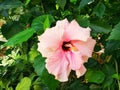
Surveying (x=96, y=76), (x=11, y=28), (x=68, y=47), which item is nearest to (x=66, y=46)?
(x=68, y=47)

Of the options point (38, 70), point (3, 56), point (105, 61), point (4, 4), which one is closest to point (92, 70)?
point (105, 61)

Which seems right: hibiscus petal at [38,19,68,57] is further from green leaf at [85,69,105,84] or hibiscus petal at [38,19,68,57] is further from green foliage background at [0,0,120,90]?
green leaf at [85,69,105,84]

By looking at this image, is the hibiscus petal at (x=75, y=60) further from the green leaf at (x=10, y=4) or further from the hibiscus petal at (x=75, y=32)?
the green leaf at (x=10, y=4)

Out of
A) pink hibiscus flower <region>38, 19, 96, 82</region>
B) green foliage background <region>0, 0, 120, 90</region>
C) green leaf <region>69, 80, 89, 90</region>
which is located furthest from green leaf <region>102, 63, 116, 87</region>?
pink hibiscus flower <region>38, 19, 96, 82</region>

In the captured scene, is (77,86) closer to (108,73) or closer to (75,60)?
(108,73)

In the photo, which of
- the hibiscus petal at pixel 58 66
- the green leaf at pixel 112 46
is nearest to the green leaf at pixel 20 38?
the hibiscus petal at pixel 58 66

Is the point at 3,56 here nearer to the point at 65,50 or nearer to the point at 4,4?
the point at 4,4
